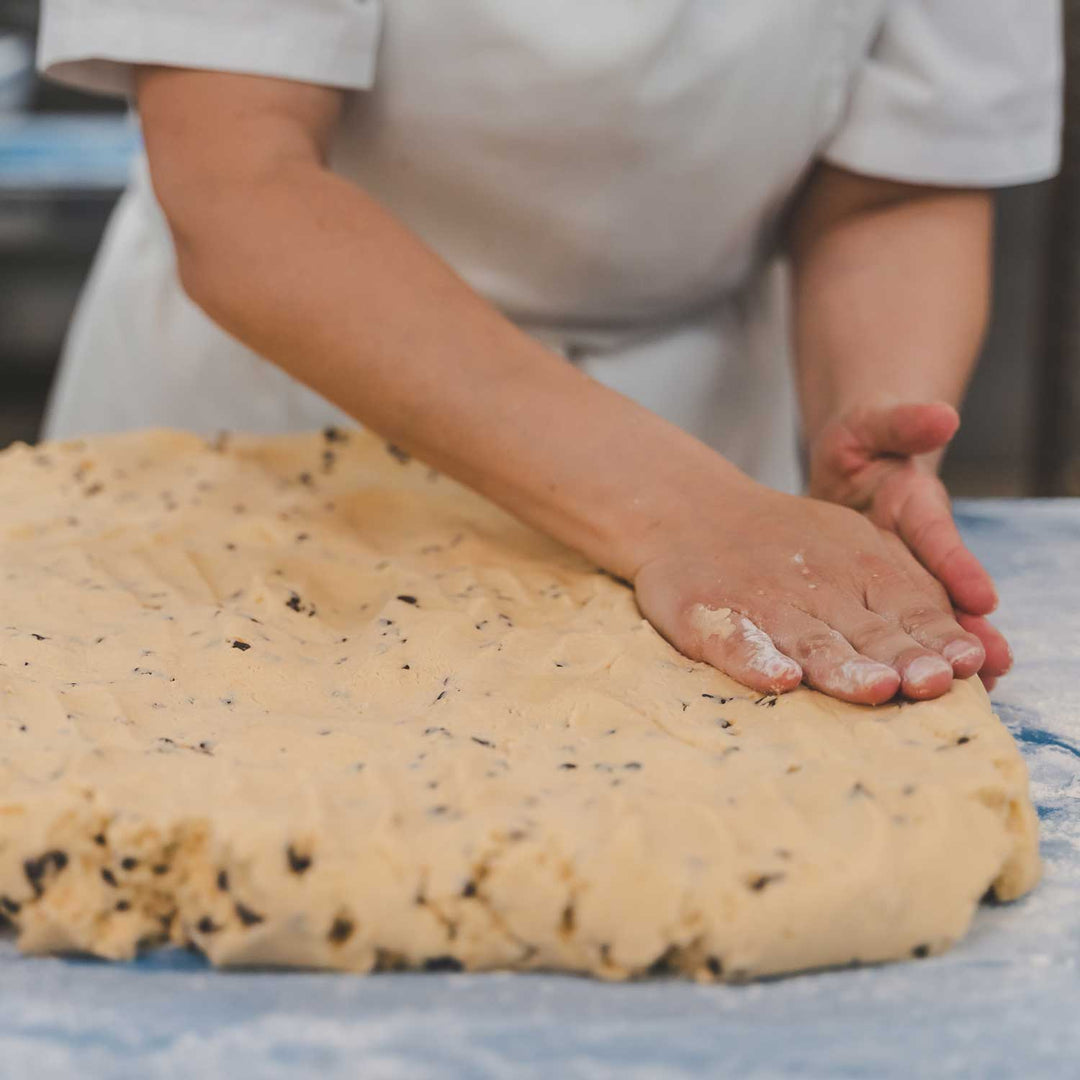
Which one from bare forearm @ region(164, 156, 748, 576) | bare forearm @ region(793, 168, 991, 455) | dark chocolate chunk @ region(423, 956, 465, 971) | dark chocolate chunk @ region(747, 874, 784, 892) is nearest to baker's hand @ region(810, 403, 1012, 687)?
bare forearm @ region(793, 168, 991, 455)

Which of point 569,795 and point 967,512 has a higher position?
point 569,795

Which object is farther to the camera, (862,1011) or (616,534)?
(616,534)

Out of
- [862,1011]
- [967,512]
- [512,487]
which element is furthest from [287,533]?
[967,512]

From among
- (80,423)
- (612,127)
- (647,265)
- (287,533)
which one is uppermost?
(612,127)

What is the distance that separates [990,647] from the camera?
1.11 m

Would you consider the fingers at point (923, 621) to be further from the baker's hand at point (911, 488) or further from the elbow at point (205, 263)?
the elbow at point (205, 263)

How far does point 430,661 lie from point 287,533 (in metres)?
0.36

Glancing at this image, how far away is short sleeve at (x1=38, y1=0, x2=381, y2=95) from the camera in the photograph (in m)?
1.17

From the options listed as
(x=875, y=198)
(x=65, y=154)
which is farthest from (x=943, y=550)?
(x=65, y=154)

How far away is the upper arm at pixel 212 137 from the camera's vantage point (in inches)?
45.6

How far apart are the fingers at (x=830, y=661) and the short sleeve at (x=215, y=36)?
70cm

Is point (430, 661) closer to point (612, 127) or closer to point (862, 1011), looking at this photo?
point (862, 1011)

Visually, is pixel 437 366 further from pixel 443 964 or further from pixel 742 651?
pixel 443 964

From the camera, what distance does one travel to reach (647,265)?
4.99 ft
